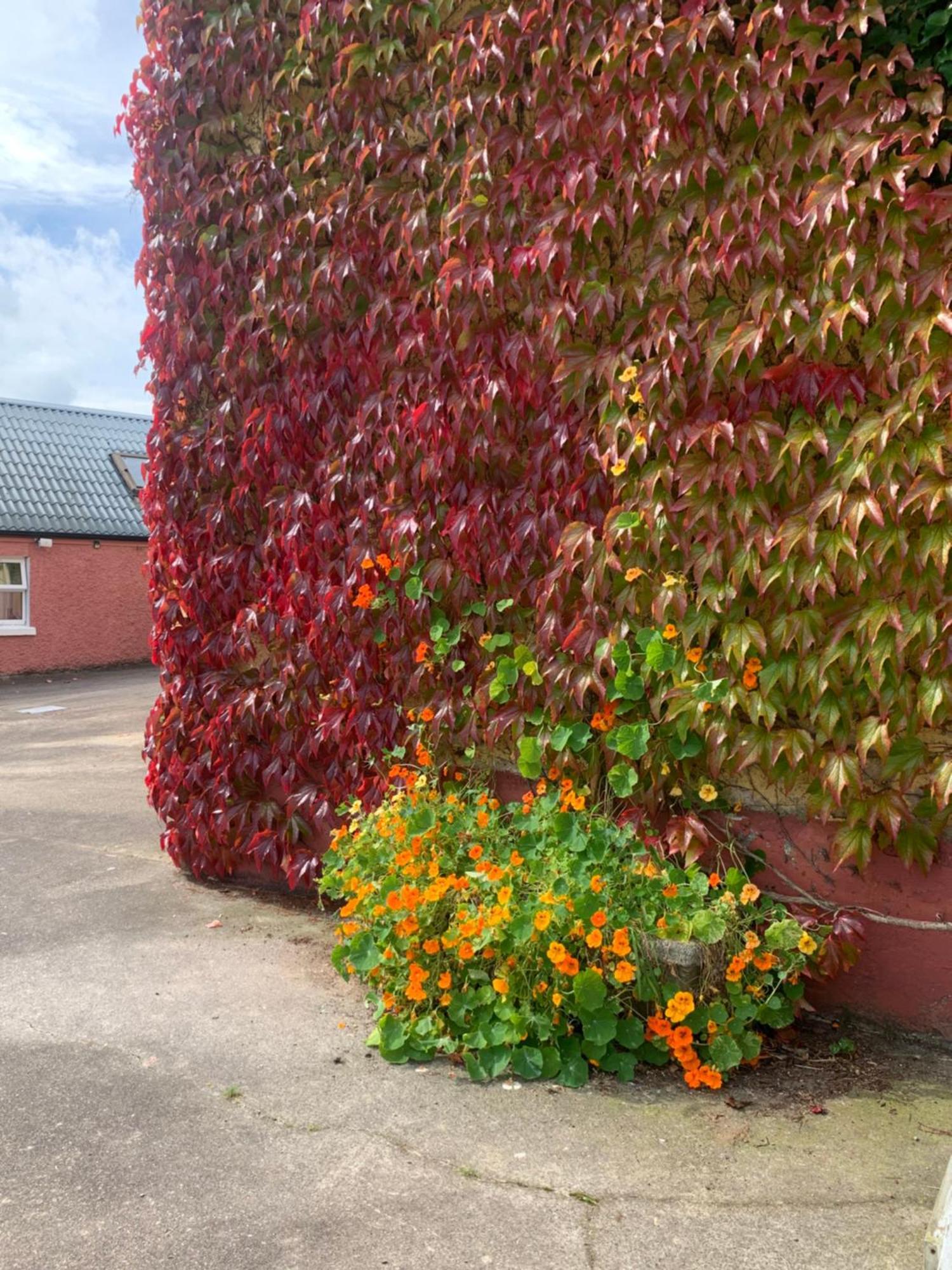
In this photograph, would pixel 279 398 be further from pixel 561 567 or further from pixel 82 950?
pixel 82 950

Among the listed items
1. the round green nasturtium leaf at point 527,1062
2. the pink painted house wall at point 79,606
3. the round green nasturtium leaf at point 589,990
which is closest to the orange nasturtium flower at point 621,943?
the round green nasturtium leaf at point 589,990

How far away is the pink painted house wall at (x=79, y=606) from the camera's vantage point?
20359 mm

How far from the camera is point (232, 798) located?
5.82 metres

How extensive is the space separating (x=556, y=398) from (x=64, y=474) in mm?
19817

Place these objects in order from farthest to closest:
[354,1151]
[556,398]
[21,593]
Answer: [21,593]
[556,398]
[354,1151]

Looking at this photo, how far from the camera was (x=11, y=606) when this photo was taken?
20.4 metres

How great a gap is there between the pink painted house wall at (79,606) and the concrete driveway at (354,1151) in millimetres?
16724

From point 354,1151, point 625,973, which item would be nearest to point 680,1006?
point 625,973

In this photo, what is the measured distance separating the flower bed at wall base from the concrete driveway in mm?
145

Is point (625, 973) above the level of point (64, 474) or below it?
below

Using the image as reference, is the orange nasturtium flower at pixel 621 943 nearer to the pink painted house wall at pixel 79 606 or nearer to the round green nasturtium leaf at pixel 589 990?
the round green nasturtium leaf at pixel 589 990

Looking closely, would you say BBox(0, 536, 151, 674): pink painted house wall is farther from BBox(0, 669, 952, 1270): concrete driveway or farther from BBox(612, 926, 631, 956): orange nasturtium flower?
BBox(612, 926, 631, 956): orange nasturtium flower

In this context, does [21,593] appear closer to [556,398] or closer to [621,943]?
[556,398]

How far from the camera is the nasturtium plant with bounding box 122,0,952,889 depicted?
3730 millimetres
